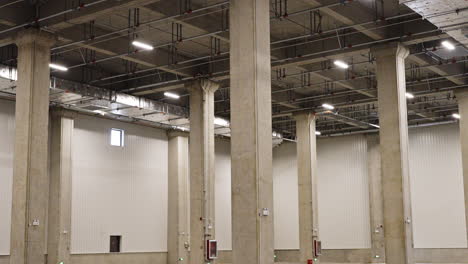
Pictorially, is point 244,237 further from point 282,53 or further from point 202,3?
point 282,53

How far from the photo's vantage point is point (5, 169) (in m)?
42.2

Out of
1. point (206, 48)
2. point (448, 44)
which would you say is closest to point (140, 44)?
point (206, 48)

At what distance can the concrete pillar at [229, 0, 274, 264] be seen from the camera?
21531 millimetres

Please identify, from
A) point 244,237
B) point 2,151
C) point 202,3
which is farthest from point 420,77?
point 2,151

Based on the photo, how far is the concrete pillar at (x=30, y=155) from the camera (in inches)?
1121

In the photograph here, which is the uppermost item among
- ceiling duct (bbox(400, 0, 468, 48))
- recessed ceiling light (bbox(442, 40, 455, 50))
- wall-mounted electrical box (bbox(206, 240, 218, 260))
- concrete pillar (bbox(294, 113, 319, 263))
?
recessed ceiling light (bbox(442, 40, 455, 50))

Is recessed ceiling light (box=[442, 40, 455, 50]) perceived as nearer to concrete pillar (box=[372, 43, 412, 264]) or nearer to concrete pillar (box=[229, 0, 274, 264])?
concrete pillar (box=[372, 43, 412, 264])

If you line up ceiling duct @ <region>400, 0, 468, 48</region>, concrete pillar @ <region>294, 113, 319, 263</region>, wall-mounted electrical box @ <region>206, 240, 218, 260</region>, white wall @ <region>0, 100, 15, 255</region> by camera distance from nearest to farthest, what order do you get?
ceiling duct @ <region>400, 0, 468, 48</region>, wall-mounted electrical box @ <region>206, 240, 218, 260</region>, white wall @ <region>0, 100, 15, 255</region>, concrete pillar @ <region>294, 113, 319, 263</region>

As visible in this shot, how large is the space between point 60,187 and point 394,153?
24.4m

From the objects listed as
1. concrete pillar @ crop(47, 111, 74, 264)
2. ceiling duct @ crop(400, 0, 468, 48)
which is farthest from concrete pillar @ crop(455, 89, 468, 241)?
concrete pillar @ crop(47, 111, 74, 264)

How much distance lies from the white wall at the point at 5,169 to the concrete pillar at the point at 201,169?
13.3 meters

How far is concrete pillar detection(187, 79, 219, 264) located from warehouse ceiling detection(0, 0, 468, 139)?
1517mm

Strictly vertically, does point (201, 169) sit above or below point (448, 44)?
below

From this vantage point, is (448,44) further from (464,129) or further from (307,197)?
(307,197)
